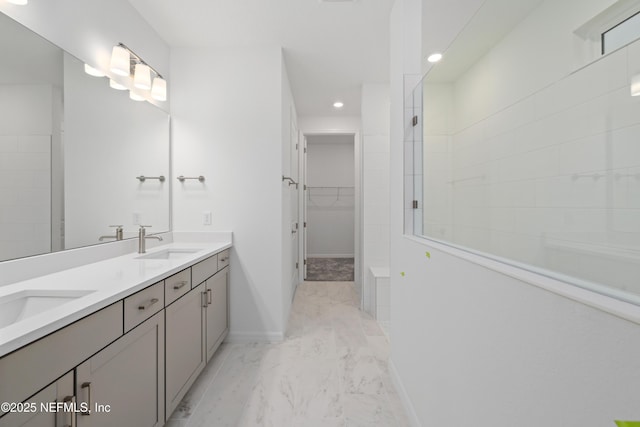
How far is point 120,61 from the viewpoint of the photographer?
5.82 ft

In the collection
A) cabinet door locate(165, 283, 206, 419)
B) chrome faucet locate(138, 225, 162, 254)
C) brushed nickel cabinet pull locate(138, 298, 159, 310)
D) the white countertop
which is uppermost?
chrome faucet locate(138, 225, 162, 254)

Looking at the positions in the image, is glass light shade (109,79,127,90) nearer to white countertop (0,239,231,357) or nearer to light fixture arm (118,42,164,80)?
light fixture arm (118,42,164,80)

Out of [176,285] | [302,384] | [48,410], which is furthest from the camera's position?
[302,384]

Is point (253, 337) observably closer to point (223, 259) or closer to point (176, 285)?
point (223, 259)

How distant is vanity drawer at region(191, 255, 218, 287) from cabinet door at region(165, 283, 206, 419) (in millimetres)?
51

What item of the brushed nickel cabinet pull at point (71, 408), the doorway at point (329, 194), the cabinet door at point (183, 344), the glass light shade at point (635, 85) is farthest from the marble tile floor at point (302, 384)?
the doorway at point (329, 194)

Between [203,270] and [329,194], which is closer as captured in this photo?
A: [203,270]

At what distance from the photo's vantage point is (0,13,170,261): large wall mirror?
118 centimetres

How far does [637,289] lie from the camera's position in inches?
17.3

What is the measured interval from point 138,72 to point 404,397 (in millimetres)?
2800

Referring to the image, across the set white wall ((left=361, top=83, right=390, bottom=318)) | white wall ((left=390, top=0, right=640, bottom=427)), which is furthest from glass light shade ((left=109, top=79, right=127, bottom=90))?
white wall ((left=361, top=83, right=390, bottom=318))

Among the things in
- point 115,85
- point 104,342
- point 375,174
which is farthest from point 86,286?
point 375,174

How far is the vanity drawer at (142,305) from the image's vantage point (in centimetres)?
107

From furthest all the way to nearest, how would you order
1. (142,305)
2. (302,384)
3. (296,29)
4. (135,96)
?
(296,29) → (135,96) → (302,384) → (142,305)
